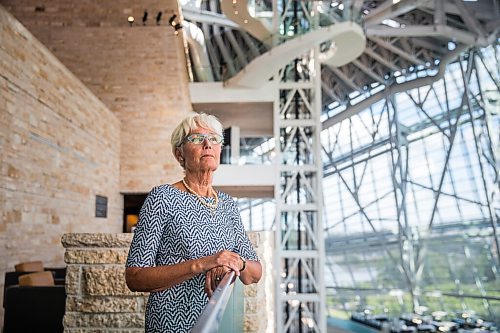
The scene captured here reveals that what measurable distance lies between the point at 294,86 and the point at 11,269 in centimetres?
921

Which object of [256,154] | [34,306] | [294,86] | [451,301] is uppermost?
[294,86]

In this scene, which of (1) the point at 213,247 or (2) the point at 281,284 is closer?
(1) the point at 213,247

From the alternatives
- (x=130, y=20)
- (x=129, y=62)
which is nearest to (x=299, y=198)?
(x=129, y=62)

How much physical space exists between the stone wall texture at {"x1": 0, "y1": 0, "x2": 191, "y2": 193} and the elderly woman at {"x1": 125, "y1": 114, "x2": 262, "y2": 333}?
11.1 m

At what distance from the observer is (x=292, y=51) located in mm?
12336

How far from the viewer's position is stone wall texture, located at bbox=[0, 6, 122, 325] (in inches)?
277

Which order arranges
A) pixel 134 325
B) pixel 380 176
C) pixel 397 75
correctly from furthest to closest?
pixel 380 176 → pixel 397 75 → pixel 134 325

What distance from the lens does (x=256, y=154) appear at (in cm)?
1430

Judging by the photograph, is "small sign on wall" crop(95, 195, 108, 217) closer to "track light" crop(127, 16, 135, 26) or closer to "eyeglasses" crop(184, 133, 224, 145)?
"track light" crop(127, 16, 135, 26)

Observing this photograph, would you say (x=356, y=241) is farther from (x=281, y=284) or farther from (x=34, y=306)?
(x=34, y=306)

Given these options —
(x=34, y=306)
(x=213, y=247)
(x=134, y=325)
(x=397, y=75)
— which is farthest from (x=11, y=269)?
(x=397, y=75)

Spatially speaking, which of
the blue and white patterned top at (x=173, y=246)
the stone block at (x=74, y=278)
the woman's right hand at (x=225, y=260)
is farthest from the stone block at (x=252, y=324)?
the woman's right hand at (x=225, y=260)

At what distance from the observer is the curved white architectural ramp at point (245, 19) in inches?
461

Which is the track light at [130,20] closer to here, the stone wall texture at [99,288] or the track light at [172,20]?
the track light at [172,20]
